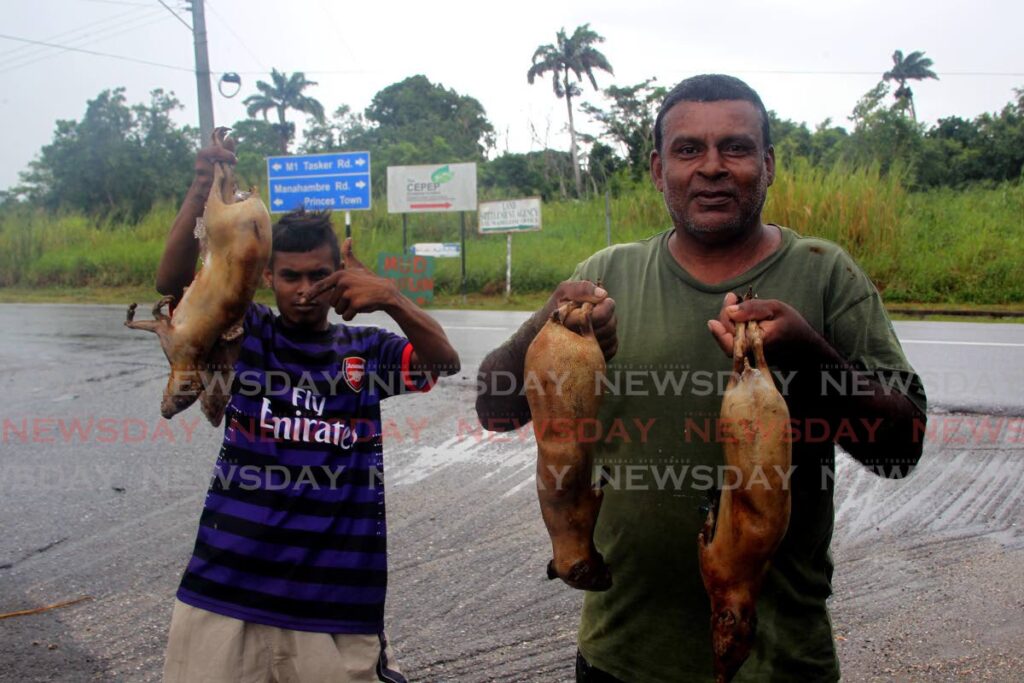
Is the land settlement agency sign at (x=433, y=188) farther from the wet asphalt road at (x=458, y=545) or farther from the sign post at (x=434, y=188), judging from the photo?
the wet asphalt road at (x=458, y=545)

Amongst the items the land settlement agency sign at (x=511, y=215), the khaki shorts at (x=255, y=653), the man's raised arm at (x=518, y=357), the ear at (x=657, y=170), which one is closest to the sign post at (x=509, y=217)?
the land settlement agency sign at (x=511, y=215)

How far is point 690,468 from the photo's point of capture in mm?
1777

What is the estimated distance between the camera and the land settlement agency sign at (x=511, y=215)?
18078 millimetres

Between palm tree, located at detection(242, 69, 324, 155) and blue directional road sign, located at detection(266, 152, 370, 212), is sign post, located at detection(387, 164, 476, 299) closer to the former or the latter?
blue directional road sign, located at detection(266, 152, 370, 212)

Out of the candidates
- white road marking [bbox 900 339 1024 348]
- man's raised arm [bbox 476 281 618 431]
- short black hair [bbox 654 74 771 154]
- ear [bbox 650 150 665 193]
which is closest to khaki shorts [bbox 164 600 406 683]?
man's raised arm [bbox 476 281 618 431]

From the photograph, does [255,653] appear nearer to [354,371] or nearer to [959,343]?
[354,371]

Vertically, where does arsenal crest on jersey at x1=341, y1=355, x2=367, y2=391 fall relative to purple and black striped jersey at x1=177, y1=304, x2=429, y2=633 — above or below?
above

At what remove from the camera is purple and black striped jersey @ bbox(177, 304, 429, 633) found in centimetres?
220

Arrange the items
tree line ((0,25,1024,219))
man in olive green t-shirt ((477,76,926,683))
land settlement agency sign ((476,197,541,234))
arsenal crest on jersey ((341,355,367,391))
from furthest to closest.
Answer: tree line ((0,25,1024,219)) → land settlement agency sign ((476,197,541,234)) → arsenal crest on jersey ((341,355,367,391)) → man in olive green t-shirt ((477,76,926,683))

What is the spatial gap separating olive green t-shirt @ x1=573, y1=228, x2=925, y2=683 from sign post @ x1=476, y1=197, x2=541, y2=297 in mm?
16334

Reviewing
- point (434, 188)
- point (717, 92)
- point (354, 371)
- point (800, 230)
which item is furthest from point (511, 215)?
point (717, 92)

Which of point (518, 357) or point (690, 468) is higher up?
point (518, 357)

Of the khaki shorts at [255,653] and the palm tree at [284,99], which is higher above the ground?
the palm tree at [284,99]

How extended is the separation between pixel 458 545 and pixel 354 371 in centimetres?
233
